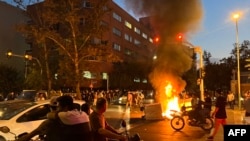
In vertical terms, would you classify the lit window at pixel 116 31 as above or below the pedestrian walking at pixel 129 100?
above

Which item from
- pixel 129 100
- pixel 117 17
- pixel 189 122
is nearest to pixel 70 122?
pixel 189 122

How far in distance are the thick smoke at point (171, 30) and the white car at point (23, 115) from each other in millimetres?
19985

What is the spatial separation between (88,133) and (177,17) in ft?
90.0

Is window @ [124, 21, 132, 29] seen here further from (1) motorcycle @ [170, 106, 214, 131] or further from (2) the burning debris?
(1) motorcycle @ [170, 106, 214, 131]

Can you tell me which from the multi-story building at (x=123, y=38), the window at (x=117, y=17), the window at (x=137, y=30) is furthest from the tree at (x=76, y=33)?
the window at (x=137, y=30)

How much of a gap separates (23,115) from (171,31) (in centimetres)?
2196

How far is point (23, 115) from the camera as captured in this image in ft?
34.8

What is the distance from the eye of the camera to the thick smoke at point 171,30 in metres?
31.2

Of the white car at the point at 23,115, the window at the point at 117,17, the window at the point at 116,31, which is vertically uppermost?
the window at the point at 117,17

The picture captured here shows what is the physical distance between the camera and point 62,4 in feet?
94.9

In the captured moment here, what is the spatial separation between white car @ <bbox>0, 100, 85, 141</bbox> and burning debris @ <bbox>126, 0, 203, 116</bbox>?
778 inches

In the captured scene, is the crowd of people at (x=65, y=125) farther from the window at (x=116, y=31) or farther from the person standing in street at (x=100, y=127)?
the window at (x=116, y=31)

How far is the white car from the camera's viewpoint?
10312mm

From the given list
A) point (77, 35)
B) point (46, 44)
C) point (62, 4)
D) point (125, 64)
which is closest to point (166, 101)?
point (77, 35)
